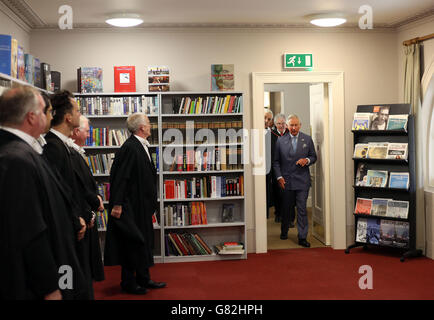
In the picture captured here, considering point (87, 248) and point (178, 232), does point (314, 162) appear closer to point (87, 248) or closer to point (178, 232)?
point (178, 232)

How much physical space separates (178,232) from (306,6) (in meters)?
3.10

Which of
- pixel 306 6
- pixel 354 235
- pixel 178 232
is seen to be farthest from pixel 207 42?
pixel 354 235

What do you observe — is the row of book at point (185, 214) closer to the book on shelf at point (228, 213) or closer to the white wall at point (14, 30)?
the book on shelf at point (228, 213)

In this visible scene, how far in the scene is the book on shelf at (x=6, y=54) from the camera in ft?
14.2

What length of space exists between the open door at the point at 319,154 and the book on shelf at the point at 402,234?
3.34ft

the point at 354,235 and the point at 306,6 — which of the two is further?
the point at 354,235

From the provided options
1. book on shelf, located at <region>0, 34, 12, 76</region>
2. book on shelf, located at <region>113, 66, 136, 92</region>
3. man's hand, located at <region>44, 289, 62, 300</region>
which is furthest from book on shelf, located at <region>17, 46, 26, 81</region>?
man's hand, located at <region>44, 289, 62, 300</region>

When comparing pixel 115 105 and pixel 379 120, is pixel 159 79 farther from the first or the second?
pixel 379 120

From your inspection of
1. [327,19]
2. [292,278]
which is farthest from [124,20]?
[292,278]

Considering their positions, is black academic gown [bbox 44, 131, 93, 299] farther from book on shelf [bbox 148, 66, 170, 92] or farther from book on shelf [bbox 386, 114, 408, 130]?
book on shelf [bbox 386, 114, 408, 130]

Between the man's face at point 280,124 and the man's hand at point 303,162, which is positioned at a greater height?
the man's face at point 280,124

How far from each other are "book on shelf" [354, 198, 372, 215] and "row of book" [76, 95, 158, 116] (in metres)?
2.81

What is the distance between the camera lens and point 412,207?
6121 mm

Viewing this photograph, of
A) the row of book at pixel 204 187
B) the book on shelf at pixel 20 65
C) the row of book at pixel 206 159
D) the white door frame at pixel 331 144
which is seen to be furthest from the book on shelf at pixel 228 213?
the book on shelf at pixel 20 65
